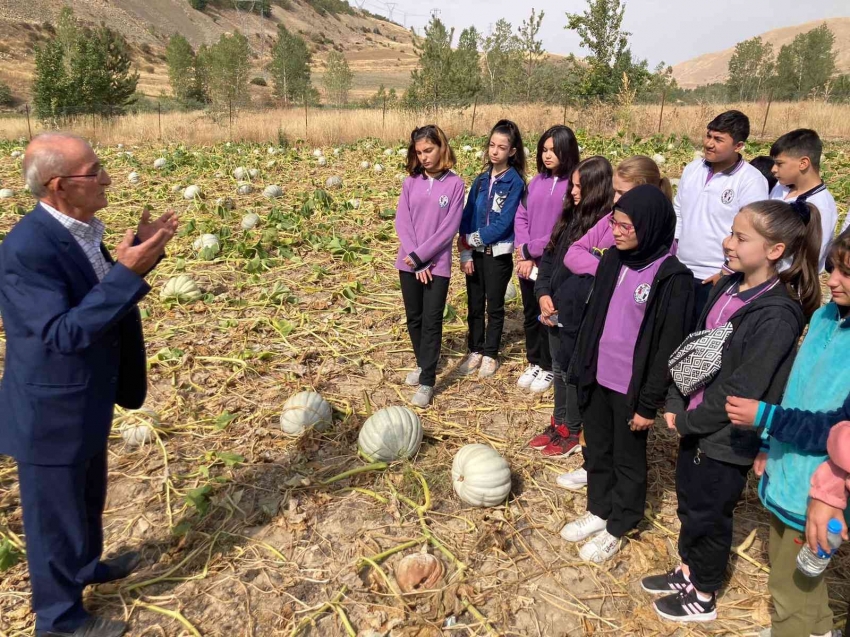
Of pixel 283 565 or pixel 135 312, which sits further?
pixel 283 565

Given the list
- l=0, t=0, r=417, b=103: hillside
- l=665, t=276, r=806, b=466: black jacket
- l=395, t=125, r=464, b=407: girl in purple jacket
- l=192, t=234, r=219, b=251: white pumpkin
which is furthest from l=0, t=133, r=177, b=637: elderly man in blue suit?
l=0, t=0, r=417, b=103: hillside

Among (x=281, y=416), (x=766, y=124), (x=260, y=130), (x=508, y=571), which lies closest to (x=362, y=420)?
(x=281, y=416)

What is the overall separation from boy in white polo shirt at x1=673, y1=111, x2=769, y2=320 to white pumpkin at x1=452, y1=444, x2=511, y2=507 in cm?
159

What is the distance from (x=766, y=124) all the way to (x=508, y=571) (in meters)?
19.2

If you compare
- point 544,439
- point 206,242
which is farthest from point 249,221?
point 544,439

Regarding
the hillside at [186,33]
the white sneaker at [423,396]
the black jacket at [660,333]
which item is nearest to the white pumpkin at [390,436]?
the white sneaker at [423,396]

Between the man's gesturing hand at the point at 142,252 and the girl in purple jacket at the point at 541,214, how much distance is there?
2.36 m

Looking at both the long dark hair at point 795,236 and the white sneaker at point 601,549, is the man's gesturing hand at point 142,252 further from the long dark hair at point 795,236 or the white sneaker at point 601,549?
the white sneaker at point 601,549

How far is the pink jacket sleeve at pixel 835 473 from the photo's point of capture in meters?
1.61

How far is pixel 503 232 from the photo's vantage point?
3994 millimetres

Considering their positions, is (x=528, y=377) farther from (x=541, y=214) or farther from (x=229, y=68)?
(x=229, y=68)

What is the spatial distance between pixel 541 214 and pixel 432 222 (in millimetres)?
755

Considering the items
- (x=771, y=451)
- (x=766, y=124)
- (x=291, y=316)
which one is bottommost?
(x=291, y=316)

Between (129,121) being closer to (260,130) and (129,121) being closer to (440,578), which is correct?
(260,130)
